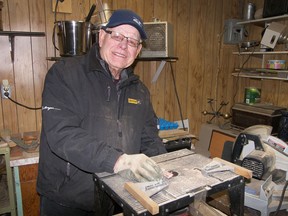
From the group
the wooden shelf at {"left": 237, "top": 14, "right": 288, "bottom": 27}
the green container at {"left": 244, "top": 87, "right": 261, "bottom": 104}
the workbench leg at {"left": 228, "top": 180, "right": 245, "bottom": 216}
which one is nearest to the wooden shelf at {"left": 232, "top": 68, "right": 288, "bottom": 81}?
the green container at {"left": 244, "top": 87, "right": 261, "bottom": 104}

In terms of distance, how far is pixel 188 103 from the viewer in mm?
2744

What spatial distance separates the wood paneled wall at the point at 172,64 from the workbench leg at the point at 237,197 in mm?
1726

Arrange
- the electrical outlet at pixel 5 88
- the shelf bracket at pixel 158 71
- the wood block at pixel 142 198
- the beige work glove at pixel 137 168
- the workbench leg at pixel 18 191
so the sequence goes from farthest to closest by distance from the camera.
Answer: the shelf bracket at pixel 158 71, the electrical outlet at pixel 5 88, the workbench leg at pixel 18 191, the beige work glove at pixel 137 168, the wood block at pixel 142 198

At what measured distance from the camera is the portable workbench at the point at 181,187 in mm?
644

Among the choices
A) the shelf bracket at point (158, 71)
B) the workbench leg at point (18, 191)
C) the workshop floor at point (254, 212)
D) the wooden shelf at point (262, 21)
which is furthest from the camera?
the shelf bracket at point (158, 71)

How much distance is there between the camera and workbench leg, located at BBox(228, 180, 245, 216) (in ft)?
2.60

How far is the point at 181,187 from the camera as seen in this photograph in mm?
713

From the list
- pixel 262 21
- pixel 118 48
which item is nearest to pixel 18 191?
pixel 118 48

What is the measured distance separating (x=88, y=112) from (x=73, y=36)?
0.85 meters

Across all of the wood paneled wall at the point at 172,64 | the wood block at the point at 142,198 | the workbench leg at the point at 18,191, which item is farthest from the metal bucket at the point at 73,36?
the wood block at the point at 142,198

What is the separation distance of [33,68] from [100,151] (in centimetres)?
146

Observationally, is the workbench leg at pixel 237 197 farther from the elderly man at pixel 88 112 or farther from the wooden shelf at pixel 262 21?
the wooden shelf at pixel 262 21

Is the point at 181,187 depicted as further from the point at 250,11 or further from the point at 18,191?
the point at 250,11

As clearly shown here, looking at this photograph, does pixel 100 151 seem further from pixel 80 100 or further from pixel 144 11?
pixel 144 11
